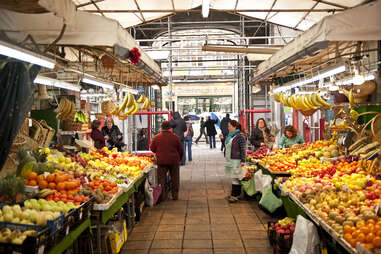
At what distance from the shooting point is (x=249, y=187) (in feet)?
27.0

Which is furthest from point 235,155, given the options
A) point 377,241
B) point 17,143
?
point 377,241

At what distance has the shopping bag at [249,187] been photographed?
26.5 ft

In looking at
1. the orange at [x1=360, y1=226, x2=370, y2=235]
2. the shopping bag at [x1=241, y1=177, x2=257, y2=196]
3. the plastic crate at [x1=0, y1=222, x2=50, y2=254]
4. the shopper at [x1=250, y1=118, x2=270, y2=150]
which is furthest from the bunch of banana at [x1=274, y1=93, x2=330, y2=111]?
the plastic crate at [x1=0, y1=222, x2=50, y2=254]

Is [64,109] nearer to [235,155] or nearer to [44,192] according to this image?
[44,192]

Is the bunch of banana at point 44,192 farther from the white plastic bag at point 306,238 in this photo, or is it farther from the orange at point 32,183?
the white plastic bag at point 306,238

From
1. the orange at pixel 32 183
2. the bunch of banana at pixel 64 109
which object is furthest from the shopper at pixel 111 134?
the orange at pixel 32 183

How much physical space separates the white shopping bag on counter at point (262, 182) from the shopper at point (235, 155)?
15.1 inches

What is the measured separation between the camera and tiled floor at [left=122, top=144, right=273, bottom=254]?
17.8ft

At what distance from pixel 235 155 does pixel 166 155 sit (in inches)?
56.4

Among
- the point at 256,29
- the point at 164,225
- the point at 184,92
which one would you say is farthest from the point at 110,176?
the point at 184,92

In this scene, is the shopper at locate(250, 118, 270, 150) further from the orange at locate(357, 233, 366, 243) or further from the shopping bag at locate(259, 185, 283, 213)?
the orange at locate(357, 233, 366, 243)

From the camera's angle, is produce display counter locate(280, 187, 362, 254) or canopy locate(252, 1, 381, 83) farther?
canopy locate(252, 1, 381, 83)

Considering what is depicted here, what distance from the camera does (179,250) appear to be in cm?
532

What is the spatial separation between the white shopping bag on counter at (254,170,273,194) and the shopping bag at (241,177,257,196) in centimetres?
29
